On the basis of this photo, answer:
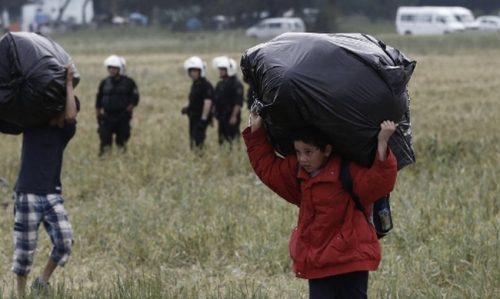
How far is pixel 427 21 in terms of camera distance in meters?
63.1

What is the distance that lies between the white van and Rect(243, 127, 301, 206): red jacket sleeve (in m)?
58.2

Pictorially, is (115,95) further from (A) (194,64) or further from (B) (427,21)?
(B) (427,21)

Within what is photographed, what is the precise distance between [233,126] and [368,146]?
352 inches

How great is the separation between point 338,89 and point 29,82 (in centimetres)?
255

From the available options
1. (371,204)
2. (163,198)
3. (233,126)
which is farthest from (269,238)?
(233,126)

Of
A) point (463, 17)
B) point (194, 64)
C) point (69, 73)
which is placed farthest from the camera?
point (463, 17)

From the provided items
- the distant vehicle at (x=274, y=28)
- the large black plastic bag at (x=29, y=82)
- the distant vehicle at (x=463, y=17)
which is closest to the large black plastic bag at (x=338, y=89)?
the large black plastic bag at (x=29, y=82)

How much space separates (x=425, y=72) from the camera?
29406 mm

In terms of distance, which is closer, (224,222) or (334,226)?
(334,226)

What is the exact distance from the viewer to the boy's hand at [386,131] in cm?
411

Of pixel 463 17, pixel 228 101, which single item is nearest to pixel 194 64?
pixel 228 101

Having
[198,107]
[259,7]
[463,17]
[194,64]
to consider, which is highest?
[194,64]

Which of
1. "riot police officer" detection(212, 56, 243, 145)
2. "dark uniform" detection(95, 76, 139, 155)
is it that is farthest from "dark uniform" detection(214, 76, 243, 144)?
"dark uniform" detection(95, 76, 139, 155)

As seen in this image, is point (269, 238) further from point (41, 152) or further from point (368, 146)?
point (368, 146)
